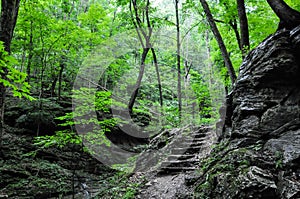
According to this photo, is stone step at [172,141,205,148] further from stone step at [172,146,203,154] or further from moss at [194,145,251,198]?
moss at [194,145,251,198]

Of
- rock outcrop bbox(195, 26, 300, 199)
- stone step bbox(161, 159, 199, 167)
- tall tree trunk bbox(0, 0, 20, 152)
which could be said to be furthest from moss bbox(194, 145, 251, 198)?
tall tree trunk bbox(0, 0, 20, 152)

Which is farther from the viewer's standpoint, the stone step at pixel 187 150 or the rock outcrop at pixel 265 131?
the stone step at pixel 187 150

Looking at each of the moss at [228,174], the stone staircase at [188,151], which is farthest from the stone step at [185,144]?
the moss at [228,174]

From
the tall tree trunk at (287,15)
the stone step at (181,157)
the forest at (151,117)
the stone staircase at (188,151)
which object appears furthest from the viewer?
the stone step at (181,157)

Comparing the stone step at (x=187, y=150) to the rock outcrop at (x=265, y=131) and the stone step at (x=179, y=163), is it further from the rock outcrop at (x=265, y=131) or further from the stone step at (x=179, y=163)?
the rock outcrop at (x=265, y=131)

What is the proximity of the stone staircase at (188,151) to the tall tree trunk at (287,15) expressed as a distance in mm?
4330

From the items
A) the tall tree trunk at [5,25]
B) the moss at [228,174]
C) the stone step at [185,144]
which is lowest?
the stone step at [185,144]

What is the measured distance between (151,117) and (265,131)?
11678 millimetres

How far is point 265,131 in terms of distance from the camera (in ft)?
13.5

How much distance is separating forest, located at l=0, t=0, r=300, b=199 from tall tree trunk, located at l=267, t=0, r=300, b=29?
0.08ft

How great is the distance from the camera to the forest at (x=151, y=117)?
3824 millimetres

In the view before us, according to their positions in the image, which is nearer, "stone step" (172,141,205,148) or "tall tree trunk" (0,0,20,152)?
"tall tree trunk" (0,0,20,152)

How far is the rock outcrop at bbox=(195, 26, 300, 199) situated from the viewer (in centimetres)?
312

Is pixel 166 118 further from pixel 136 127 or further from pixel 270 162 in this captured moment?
pixel 270 162
